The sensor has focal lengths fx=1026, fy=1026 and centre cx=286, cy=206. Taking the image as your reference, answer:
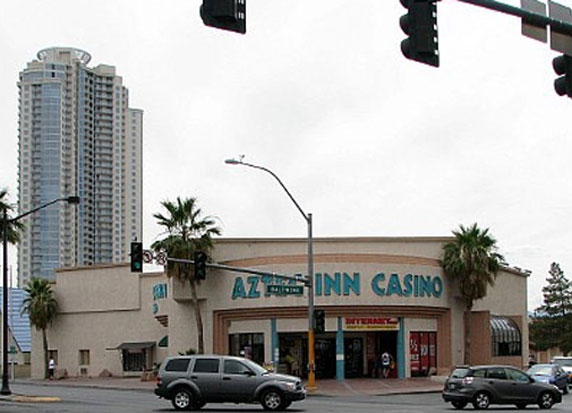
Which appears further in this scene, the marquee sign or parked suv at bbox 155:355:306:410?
the marquee sign

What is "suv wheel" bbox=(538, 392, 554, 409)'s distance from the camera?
3288 centimetres

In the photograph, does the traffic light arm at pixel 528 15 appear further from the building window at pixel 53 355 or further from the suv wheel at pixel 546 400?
the building window at pixel 53 355

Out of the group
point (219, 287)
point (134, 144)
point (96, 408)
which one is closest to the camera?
point (96, 408)

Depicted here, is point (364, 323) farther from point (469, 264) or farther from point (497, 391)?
point (497, 391)

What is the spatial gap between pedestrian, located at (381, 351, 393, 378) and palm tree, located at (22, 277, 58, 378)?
26650mm

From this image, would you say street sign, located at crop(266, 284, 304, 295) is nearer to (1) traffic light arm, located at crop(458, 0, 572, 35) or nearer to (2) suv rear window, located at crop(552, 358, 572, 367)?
(2) suv rear window, located at crop(552, 358, 572, 367)

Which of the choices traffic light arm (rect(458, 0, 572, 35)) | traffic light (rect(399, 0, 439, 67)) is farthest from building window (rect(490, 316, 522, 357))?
traffic light (rect(399, 0, 439, 67))

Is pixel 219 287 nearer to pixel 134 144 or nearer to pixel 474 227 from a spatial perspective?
pixel 474 227

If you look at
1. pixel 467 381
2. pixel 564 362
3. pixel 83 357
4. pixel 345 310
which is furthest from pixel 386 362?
pixel 83 357

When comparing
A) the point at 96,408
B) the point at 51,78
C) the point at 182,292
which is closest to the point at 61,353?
the point at 182,292

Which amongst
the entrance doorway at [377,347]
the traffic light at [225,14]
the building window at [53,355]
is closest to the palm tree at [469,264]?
the entrance doorway at [377,347]

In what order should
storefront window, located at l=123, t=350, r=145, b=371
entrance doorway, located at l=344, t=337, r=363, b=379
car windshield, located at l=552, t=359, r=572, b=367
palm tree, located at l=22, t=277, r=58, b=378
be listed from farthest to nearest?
palm tree, located at l=22, t=277, r=58, b=378 → storefront window, located at l=123, t=350, r=145, b=371 → entrance doorway, located at l=344, t=337, r=363, b=379 → car windshield, located at l=552, t=359, r=572, b=367

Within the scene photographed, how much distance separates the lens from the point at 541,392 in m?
32.9

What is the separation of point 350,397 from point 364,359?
14.5m
